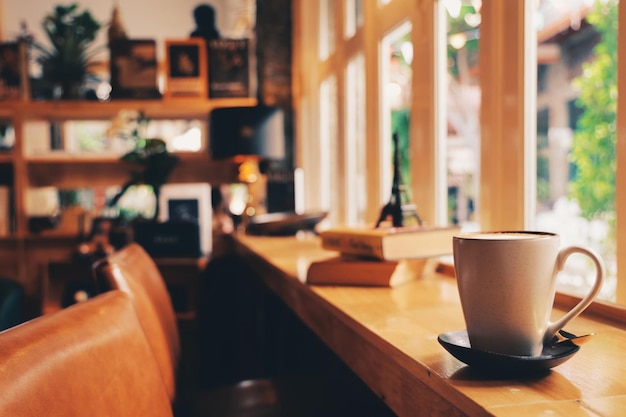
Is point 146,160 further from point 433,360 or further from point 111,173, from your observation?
point 433,360

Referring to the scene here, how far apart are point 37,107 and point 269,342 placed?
2.00m

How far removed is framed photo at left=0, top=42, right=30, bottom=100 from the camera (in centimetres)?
378

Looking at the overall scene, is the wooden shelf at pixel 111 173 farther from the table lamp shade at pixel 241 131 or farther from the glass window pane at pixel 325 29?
the glass window pane at pixel 325 29

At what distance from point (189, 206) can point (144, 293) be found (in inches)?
104

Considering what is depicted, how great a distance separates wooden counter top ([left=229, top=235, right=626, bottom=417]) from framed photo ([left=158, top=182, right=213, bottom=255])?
7.83 feet

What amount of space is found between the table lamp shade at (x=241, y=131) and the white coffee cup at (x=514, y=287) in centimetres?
261

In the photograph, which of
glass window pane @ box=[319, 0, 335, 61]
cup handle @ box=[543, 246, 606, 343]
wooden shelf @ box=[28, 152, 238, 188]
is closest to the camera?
cup handle @ box=[543, 246, 606, 343]

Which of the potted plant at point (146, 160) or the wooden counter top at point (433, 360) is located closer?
the wooden counter top at point (433, 360)

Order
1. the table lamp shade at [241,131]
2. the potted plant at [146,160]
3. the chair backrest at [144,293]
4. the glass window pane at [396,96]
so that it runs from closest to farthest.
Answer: the chair backrest at [144,293] → the glass window pane at [396,96] → the table lamp shade at [241,131] → the potted plant at [146,160]

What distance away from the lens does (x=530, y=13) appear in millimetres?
1308

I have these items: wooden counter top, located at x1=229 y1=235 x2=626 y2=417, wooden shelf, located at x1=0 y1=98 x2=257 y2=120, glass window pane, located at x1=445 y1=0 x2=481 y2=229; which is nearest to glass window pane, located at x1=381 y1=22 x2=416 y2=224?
glass window pane, located at x1=445 y1=0 x2=481 y2=229

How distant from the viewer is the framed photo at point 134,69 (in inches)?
150

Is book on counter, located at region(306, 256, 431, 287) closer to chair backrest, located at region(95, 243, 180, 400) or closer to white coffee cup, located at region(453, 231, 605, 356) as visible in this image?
chair backrest, located at region(95, 243, 180, 400)

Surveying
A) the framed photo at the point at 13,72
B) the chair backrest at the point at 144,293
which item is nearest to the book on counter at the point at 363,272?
the chair backrest at the point at 144,293
